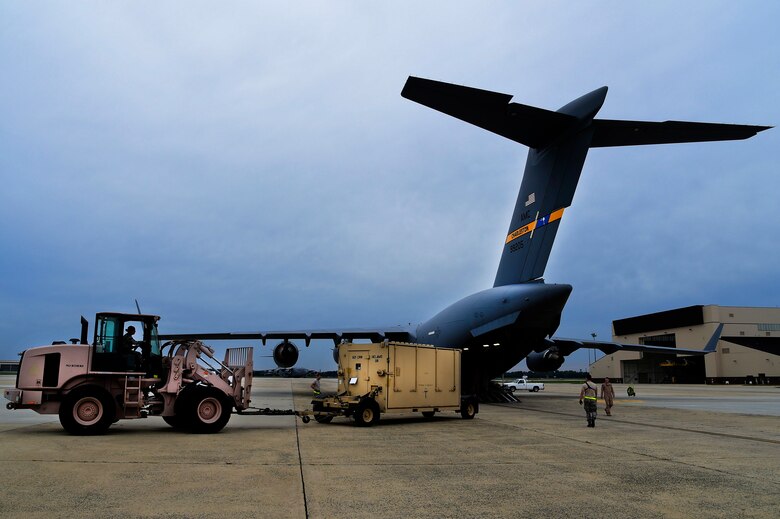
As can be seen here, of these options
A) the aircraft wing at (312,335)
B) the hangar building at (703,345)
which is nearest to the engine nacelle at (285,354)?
the aircraft wing at (312,335)

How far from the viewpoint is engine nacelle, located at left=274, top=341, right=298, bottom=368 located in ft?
98.5

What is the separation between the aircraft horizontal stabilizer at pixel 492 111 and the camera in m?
15.2

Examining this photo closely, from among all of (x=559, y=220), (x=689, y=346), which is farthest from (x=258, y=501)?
A: (x=689, y=346)

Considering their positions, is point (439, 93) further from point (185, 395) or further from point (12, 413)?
point (12, 413)

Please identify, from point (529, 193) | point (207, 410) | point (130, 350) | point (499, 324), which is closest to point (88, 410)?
point (130, 350)

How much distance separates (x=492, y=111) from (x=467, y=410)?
949 centimetres

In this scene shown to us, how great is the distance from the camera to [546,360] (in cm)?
3138

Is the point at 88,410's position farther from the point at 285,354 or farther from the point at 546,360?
the point at 546,360

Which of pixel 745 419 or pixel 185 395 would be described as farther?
pixel 745 419

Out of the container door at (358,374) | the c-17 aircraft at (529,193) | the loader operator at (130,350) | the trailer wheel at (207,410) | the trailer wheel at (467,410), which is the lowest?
the trailer wheel at (467,410)

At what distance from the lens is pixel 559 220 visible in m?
19.7

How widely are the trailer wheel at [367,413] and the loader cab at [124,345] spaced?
545 centimetres

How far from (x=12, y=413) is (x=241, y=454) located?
1249 cm

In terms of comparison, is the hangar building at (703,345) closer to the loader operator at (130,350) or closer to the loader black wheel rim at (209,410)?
the loader black wheel rim at (209,410)
